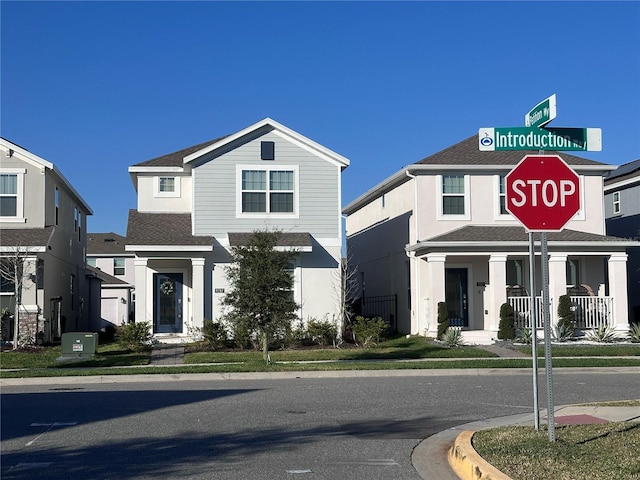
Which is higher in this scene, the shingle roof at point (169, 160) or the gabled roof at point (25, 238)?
the shingle roof at point (169, 160)

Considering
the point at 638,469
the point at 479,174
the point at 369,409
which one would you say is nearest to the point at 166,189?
the point at 479,174

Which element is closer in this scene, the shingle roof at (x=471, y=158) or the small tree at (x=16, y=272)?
the small tree at (x=16, y=272)

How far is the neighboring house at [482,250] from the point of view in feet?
87.3

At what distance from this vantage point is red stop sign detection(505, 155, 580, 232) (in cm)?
870

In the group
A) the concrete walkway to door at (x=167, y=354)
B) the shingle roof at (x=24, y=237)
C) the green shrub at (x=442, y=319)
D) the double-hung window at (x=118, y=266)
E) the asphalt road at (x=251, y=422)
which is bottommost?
the asphalt road at (x=251, y=422)

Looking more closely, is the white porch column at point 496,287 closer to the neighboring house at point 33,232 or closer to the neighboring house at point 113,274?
the neighboring house at point 33,232

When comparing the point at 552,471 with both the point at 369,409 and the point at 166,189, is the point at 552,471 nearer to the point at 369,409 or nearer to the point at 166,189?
the point at 369,409

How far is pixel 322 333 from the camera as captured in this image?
84.4ft

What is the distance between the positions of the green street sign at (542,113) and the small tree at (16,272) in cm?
1916

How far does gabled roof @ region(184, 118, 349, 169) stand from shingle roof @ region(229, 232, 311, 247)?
2846 mm

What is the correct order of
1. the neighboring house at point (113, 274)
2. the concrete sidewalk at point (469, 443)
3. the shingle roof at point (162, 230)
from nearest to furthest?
the concrete sidewalk at point (469, 443) < the shingle roof at point (162, 230) < the neighboring house at point (113, 274)

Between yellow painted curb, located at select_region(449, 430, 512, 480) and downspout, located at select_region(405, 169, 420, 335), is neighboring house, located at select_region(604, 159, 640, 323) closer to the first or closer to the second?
downspout, located at select_region(405, 169, 420, 335)

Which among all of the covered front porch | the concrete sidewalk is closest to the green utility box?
the covered front porch

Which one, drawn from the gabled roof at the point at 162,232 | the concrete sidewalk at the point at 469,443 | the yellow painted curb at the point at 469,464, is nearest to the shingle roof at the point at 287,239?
the gabled roof at the point at 162,232
